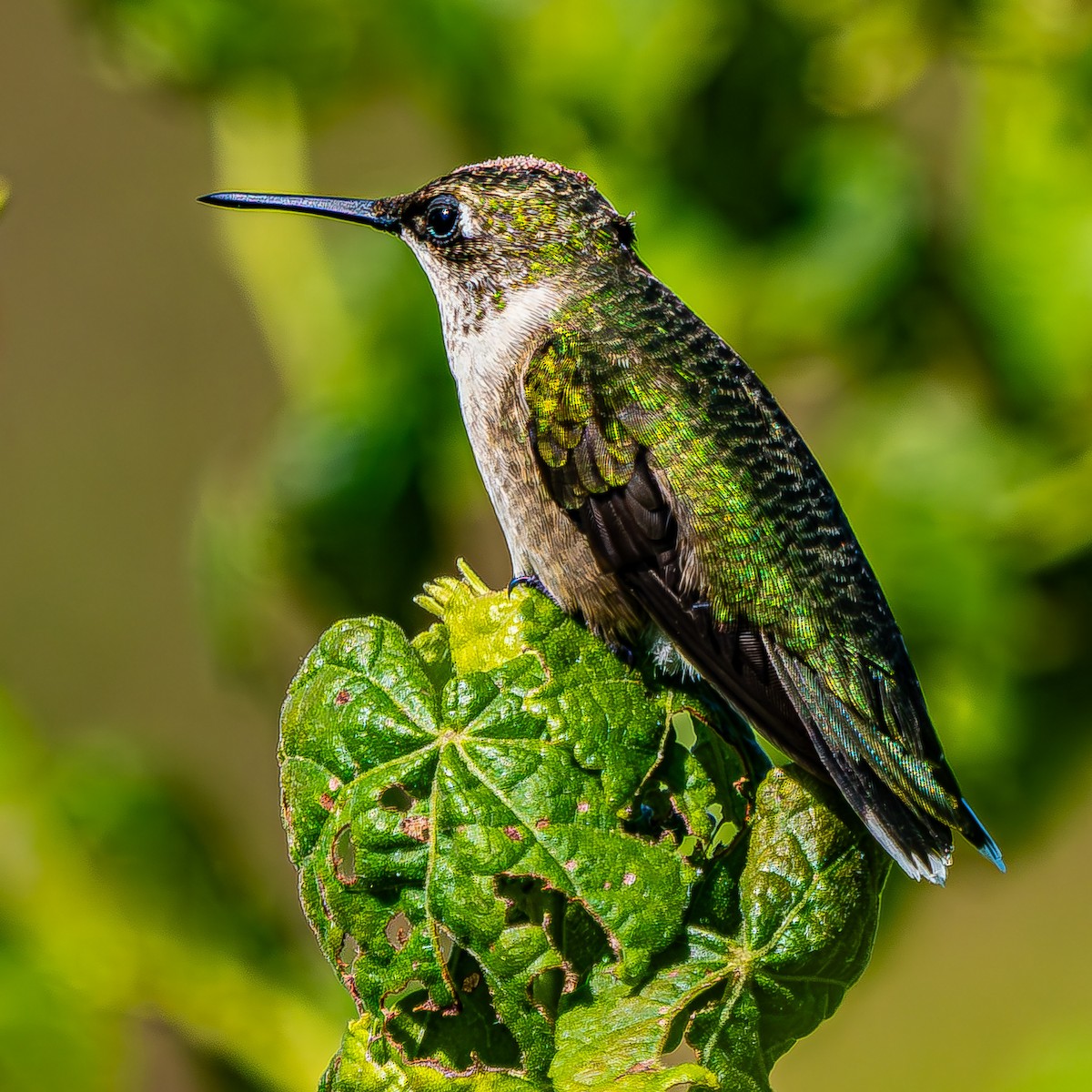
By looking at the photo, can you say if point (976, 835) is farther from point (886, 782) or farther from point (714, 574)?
point (714, 574)

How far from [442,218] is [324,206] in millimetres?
279

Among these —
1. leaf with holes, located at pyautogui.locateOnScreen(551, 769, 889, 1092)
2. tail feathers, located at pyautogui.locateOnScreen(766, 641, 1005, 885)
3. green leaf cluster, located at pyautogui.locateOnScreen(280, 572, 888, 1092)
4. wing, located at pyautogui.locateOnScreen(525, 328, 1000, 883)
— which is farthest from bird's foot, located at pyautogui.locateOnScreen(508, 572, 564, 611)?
leaf with holes, located at pyautogui.locateOnScreen(551, 769, 889, 1092)

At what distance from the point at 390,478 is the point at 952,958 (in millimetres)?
3932

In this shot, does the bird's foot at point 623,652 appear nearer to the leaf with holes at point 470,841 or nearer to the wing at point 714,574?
the wing at point 714,574

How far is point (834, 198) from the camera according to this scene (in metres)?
4.12

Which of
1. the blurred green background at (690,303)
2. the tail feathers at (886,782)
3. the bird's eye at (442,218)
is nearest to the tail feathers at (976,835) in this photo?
the tail feathers at (886,782)

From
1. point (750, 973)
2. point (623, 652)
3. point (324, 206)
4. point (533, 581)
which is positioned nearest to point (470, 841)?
point (750, 973)

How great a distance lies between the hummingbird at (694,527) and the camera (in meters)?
2.57

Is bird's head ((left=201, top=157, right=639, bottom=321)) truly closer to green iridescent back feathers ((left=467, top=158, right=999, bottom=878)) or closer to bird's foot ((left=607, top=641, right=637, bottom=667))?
green iridescent back feathers ((left=467, top=158, right=999, bottom=878))

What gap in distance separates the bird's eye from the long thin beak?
0.31ft

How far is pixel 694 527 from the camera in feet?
9.12

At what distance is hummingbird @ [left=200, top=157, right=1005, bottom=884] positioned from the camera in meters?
2.57

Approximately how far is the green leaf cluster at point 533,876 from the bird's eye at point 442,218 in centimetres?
133

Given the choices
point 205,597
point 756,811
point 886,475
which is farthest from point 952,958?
point 756,811
